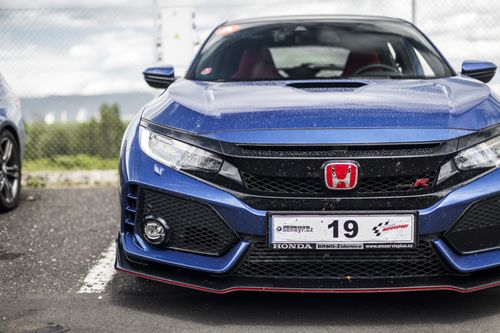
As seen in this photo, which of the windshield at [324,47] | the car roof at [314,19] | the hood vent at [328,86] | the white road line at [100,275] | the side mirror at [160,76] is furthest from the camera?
the car roof at [314,19]

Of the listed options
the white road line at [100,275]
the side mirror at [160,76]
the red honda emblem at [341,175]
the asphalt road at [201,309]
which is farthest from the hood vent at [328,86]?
the white road line at [100,275]

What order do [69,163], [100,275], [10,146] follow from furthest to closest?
[69,163]
[10,146]
[100,275]

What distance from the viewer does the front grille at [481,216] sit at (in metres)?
3.50

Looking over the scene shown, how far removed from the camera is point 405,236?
135 inches

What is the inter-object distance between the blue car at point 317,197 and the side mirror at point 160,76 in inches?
55.7

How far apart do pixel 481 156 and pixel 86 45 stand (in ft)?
24.8

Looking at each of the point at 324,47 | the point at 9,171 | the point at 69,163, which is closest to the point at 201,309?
the point at 324,47

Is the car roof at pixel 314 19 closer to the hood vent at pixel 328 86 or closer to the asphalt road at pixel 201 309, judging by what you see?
the hood vent at pixel 328 86

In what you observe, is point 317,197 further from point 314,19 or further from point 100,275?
point 314,19

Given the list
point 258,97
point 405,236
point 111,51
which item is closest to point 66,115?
point 111,51

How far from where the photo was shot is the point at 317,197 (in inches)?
136

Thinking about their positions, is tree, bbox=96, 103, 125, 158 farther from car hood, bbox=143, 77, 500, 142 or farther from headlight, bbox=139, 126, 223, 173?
headlight, bbox=139, 126, 223, 173

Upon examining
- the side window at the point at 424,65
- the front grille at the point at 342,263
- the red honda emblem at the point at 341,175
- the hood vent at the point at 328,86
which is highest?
the hood vent at the point at 328,86

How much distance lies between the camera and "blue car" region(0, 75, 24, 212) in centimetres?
651
